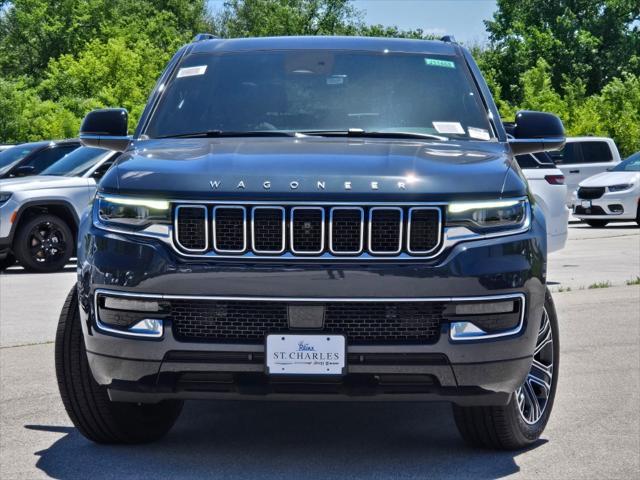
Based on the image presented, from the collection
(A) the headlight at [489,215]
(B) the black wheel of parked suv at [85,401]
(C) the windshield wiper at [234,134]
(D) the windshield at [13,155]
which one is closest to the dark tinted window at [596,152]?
(D) the windshield at [13,155]

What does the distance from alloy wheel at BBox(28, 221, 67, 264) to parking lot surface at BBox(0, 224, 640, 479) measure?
25.0ft

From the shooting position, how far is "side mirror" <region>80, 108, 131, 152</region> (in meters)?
6.43

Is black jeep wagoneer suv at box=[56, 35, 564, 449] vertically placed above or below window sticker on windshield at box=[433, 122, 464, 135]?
below

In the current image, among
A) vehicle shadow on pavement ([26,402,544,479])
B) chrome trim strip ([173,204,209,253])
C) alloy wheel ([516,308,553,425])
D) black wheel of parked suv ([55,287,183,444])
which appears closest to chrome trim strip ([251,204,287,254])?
chrome trim strip ([173,204,209,253])

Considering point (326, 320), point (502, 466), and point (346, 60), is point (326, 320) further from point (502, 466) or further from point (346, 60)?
point (346, 60)

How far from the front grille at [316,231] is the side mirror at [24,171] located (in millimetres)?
12628

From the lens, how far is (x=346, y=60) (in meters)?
6.58

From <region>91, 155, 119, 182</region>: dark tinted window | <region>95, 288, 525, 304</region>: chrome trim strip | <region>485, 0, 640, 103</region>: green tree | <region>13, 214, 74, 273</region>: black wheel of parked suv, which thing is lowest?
<region>485, 0, 640, 103</region>: green tree

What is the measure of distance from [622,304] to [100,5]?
6892 centimetres

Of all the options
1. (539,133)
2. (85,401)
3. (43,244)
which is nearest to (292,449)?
(85,401)

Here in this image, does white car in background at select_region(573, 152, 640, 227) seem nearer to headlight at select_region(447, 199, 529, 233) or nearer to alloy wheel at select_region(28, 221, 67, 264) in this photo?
alloy wheel at select_region(28, 221, 67, 264)

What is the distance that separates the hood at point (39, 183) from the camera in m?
16.2

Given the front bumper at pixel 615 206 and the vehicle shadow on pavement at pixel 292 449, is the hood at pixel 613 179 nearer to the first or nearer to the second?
the front bumper at pixel 615 206

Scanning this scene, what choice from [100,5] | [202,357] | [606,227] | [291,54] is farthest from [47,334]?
[100,5]
